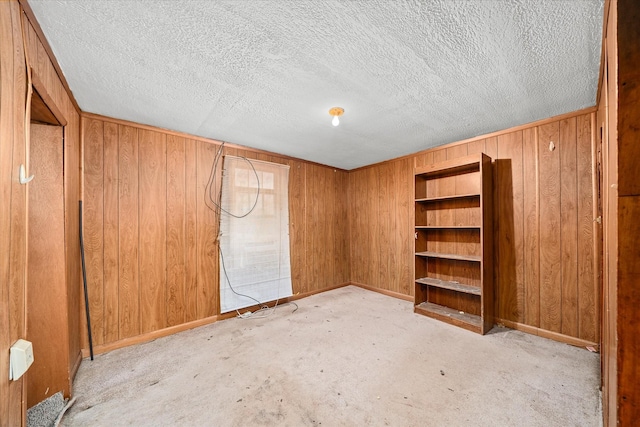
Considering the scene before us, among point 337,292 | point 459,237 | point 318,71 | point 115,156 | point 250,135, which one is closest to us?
point 318,71

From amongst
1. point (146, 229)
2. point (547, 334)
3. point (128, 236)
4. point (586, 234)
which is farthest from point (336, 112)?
point (547, 334)

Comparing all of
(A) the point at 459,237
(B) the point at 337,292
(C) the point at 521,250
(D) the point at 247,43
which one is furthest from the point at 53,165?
(C) the point at 521,250

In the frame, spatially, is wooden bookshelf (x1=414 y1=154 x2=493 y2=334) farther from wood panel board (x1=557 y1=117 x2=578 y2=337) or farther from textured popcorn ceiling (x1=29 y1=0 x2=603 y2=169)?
textured popcorn ceiling (x1=29 y1=0 x2=603 y2=169)

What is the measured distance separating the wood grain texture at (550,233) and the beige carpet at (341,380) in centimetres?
29

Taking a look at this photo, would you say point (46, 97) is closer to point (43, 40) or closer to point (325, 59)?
point (43, 40)

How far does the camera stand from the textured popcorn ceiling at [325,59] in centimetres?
116

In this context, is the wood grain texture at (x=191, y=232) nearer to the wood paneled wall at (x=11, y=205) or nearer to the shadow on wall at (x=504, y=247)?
the wood paneled wall at (x=11, y=205)

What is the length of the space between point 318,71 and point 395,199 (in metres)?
2.62

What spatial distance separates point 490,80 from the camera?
1729 mm

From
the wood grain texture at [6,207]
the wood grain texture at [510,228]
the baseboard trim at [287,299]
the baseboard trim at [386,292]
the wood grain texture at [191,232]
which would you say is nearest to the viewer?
the wood grain texture at [6,207]

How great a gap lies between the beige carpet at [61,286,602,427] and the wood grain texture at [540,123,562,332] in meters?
0.29

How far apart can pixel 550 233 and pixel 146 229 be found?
162 inches

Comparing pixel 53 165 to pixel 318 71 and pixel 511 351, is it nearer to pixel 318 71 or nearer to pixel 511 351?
pixel 318 71

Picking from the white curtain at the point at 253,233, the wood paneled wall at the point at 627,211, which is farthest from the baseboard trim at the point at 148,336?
the wood paneled wall at the point at 627,211
